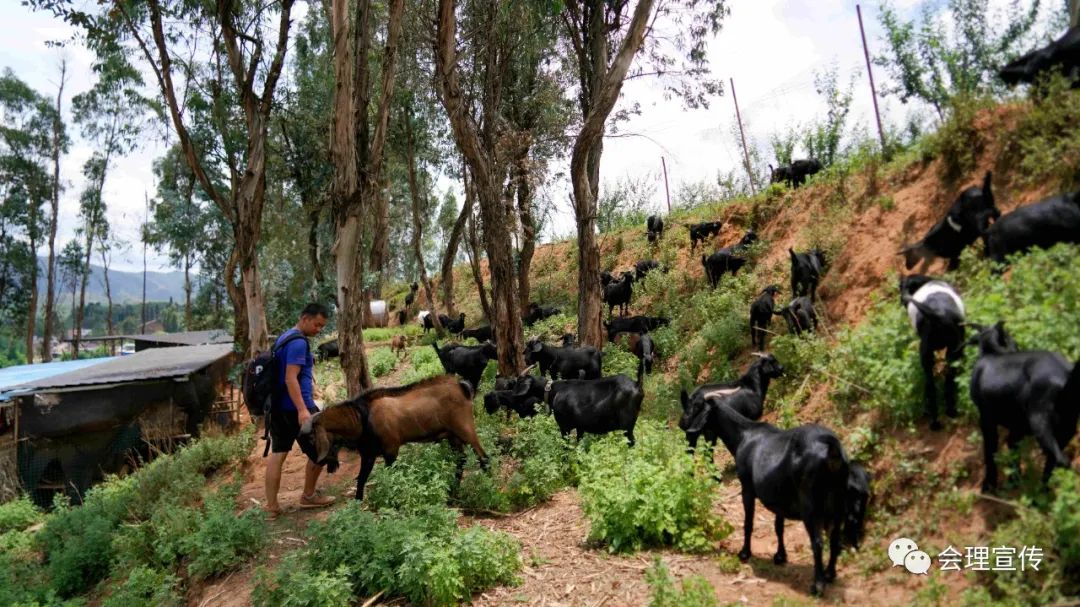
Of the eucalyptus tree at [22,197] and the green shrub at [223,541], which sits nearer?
the green shrub at [223,541]

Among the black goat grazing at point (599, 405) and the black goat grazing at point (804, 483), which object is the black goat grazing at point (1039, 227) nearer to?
the black goat grazing at point (804, 483)

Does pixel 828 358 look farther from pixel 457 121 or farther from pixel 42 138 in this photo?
pixel 42 138

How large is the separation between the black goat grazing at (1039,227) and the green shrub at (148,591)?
8.73 meters

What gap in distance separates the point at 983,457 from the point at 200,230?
2912 centimetres

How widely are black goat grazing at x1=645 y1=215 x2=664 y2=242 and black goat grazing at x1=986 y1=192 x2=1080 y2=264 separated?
1348 cm

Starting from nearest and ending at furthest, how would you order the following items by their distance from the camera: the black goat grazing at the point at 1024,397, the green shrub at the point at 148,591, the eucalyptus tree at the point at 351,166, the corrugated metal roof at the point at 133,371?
the black goat grazing at the point at 1024,397
the green shrub at the point at 148,591
the eucalyptus tree at the point at 351,166
the corrugated metal roof at the point at 133,371

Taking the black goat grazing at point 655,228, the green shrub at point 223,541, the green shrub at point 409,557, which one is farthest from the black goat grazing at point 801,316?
the black goat grazing at point 655,228

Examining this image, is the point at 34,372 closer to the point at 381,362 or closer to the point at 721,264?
the point at 381,362

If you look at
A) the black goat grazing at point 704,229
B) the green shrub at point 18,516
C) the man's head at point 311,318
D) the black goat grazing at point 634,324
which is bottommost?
the green shrub at point 18,516

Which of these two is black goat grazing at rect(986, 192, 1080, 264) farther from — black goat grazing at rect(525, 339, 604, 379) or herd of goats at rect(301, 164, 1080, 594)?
black goat grazing at rect(525, 339, 604, 379)

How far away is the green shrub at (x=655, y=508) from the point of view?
18.9 ft

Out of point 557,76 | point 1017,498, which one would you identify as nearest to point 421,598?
point 1017,498

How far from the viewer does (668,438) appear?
716 centimetres

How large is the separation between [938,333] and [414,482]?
17.3 feet
